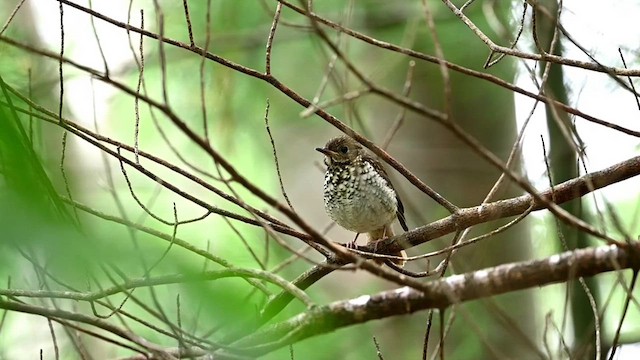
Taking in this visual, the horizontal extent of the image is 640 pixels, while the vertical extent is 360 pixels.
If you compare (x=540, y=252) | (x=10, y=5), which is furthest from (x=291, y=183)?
(x=10, y=5)

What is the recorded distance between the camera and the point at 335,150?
3.72m

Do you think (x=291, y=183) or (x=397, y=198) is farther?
(x=291, y=183)

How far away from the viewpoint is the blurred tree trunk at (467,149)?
390cm

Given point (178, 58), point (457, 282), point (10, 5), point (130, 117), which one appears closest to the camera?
point (457, 282)

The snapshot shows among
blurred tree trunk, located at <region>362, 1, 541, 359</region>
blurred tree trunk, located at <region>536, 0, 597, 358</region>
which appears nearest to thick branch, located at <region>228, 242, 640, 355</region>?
blurred tree trunk, located at <region>536, 0, 597, 358</region>

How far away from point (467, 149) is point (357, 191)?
2.64 feet

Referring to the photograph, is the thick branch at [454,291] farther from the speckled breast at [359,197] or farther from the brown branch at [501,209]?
the speckled breast at [359,197]

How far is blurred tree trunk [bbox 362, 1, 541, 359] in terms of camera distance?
3900 mm

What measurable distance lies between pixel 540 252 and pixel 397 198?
0.86m

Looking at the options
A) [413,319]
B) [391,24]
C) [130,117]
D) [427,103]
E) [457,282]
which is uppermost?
[130,117]

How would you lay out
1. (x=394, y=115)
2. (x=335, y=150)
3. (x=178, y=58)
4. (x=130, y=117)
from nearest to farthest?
(x=335, y=150)
(x=394, y=115)
(x=178, y=58)
(x=130, y=117)

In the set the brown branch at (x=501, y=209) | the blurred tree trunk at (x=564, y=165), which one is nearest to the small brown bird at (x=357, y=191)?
the blurred tree trunk at (x=564, y=165)

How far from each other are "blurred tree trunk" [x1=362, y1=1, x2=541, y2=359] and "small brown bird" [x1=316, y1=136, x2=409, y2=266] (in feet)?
0.84

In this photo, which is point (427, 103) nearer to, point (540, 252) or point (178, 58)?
point (540, 252)
